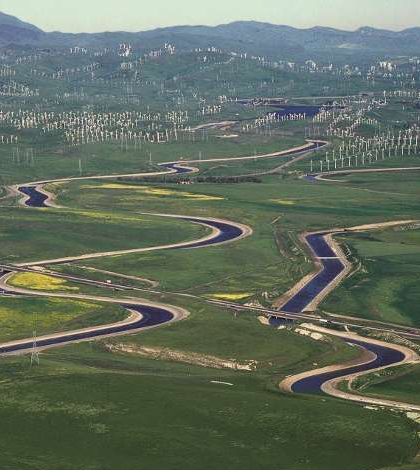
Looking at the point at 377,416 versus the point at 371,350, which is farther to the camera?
the point at 371,350

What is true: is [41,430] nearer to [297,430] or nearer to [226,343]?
[297,430]

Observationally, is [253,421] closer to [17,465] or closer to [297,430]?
[297,430]

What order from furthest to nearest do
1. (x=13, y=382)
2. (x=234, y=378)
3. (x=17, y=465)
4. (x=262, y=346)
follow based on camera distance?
(x=262, y=346) → (x=234, y=378) → (x=13, y=382) → (x=17, y=465)

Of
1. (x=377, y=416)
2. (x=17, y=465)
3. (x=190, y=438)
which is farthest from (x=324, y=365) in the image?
(x=17, y=465)

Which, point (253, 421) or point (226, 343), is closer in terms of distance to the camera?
point (253, 421)

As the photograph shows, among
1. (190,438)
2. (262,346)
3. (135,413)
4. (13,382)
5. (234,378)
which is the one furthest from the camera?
(262,346)

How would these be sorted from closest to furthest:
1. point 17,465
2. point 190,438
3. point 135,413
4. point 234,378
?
point 17,465, point 190,438, point 135,413, point 234,378

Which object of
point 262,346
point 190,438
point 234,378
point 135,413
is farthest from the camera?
point 262,346

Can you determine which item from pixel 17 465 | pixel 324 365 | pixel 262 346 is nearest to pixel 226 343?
pixel 262 346
